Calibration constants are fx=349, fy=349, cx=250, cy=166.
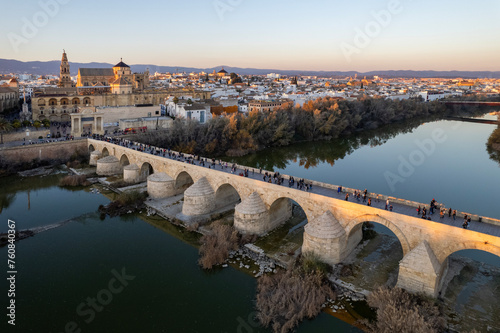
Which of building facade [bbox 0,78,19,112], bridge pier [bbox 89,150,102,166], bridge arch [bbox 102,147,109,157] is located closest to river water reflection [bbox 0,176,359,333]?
bridge pier [bbox 89,150,102,166]

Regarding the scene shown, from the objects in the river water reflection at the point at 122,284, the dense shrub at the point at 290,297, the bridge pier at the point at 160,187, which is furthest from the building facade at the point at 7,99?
the dense shrub at the point at 290,297

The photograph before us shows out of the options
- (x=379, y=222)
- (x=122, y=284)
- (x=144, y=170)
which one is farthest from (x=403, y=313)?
(x=144, y=170)

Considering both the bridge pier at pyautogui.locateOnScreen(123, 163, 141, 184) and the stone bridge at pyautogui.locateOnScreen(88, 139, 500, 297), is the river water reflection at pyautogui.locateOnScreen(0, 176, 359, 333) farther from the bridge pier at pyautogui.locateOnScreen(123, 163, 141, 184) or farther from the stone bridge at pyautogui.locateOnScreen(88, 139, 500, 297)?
the bridge pier at pyautogui.locateOnScreen(123, 163, 141, 184)

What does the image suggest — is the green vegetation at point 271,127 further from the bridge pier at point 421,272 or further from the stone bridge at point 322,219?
the bridge pier at point 421,272

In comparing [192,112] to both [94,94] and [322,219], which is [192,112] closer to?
[94,94]

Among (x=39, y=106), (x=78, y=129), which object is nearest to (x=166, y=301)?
(x=78, y=129)

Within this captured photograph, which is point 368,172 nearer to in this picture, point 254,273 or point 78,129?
point 254,273
